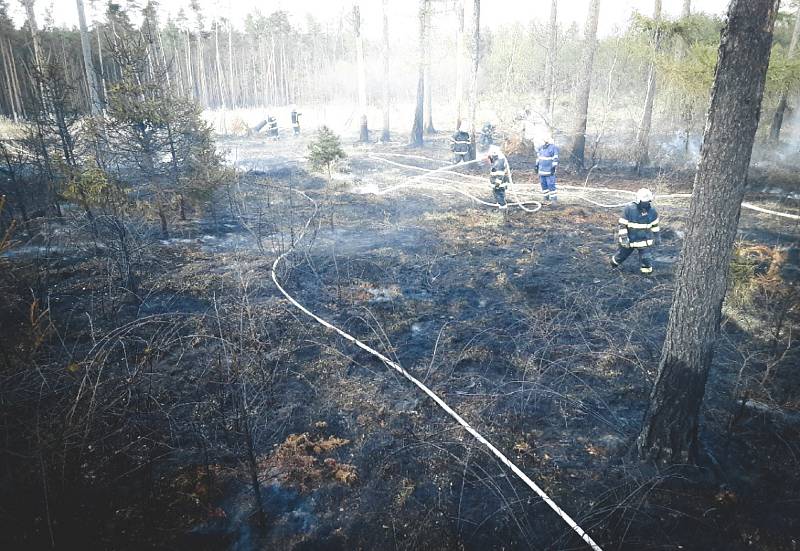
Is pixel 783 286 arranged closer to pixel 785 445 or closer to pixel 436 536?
pixel 785 445

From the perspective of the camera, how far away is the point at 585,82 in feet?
50.2

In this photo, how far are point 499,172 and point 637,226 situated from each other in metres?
4.22

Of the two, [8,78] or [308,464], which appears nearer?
[308,464]

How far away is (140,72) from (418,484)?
1075 cm

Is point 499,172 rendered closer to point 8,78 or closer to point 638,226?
point 638,226

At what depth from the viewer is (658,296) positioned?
24.0 ft

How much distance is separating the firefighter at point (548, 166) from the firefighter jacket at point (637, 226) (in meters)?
4.39

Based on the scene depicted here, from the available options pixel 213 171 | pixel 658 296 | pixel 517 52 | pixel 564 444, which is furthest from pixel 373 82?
pixel 564 444

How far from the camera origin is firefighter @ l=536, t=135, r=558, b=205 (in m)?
11.6

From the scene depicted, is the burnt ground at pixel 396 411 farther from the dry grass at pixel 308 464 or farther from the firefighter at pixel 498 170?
the firefighter at pixel 498 170

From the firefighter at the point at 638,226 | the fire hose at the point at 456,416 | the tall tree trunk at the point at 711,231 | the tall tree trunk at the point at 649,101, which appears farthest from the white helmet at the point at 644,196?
the tall tree trunk at the point at 649,101

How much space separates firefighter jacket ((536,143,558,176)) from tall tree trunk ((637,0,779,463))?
8422 millimetres

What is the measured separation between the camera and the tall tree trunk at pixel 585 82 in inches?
588

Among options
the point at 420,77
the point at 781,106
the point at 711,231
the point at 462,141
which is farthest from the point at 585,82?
the point at 711,231
